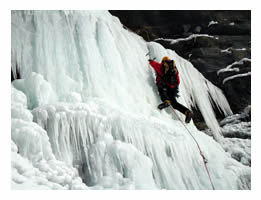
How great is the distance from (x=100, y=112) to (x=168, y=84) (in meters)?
0.82

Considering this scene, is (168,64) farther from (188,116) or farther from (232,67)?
(232,67)

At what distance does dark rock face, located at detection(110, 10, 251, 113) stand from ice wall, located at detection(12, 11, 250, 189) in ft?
1.10

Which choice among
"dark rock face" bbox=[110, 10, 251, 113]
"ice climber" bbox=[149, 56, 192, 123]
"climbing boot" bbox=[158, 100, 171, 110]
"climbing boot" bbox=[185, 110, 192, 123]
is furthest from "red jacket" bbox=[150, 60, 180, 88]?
"dark rock face" bbox=[110, 10, 251, 113]

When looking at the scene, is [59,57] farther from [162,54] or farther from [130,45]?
[162,54]

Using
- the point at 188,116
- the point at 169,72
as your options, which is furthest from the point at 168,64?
the point at 188,116

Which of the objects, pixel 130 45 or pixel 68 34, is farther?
pixel 130 45

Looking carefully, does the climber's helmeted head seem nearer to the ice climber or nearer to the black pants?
the ice climber

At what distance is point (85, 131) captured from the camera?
236 centimetres

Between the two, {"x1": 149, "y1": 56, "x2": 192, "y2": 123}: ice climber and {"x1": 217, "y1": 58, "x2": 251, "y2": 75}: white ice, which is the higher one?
{"x1": 217, "y1": 58, "x2": 251, "y2": 75}: white ice

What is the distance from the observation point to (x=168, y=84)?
285 cm

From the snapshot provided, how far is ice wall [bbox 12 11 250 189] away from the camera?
7.55 feet

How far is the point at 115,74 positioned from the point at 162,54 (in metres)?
0.69
